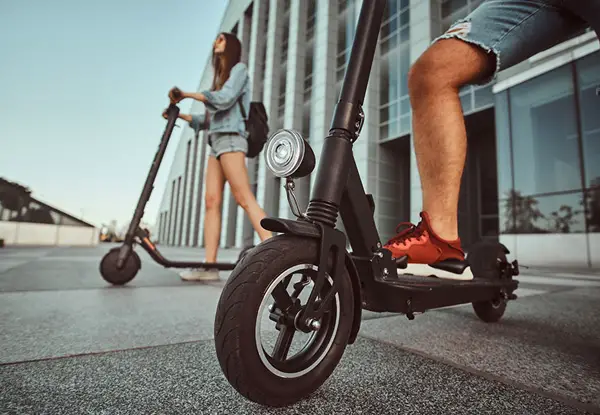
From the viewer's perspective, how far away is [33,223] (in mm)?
14859

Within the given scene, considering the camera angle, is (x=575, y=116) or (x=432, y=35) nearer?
(x=575, y=116)

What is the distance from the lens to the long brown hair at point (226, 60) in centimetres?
360

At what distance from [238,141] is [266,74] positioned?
62.2 feet

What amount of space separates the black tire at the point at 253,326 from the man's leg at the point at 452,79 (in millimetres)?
677

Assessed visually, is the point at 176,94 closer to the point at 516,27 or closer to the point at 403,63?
the point at 516,27

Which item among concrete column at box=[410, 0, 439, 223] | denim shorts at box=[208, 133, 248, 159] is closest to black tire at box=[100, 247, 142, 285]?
denim shorts at box=[208, 133, 248, 159]

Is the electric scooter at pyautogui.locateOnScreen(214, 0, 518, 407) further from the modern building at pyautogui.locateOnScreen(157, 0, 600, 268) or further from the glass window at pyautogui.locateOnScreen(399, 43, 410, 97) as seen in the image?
the glass window at pyautogui.locateOnScreen(399, 43, 410, 97)

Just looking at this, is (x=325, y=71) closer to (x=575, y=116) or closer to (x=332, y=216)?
(x=575, y=116)

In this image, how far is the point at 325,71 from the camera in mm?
15625

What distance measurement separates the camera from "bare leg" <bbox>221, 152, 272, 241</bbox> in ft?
10.1

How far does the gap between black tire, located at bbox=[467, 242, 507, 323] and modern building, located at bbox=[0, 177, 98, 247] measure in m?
15.9

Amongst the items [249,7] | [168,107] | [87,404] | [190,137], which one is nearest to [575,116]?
[168,107]

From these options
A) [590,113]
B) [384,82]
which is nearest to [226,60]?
[590,113]

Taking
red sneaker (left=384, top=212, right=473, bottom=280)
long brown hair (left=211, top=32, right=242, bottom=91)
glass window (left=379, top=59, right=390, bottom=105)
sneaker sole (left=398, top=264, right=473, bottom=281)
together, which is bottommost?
sneaker sole (left=398, top=264, right=473, bottom=281)
